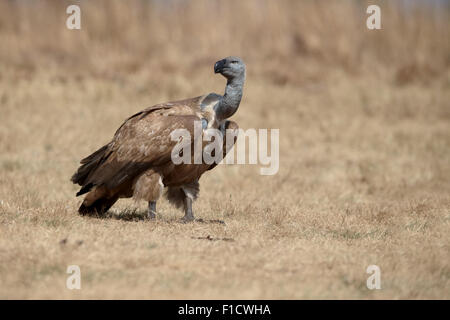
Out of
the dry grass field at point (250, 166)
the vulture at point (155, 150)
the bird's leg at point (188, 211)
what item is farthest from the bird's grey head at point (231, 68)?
the dry grass field at point (250, 166)

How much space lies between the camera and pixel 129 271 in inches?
243

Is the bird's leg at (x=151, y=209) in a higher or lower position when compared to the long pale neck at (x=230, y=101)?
lower

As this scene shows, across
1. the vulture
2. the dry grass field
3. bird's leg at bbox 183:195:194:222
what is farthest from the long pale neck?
the dry grass field

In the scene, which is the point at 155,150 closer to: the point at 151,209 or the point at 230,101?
the point at 151,209

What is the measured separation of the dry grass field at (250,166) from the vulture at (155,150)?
40 centimetres

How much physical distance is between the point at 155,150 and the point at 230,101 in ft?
3.15

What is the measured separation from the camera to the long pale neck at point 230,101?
7953 millimetres

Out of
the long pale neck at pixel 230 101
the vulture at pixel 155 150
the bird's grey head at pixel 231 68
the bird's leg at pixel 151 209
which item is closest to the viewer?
the vulture at pixel 155 150

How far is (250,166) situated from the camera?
42.0ft

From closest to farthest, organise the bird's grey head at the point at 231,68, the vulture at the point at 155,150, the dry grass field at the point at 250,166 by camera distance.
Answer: the dry grass field at the point at 250,166, the vulture at the point at 155,150, the bird's grey head at the point at 231,68

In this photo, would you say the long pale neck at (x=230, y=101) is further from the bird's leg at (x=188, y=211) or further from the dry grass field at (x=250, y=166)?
the dry grass field at (x=250, y=166)

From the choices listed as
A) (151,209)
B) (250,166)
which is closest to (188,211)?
(151,209)

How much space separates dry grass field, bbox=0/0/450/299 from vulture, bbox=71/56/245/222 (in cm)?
40
